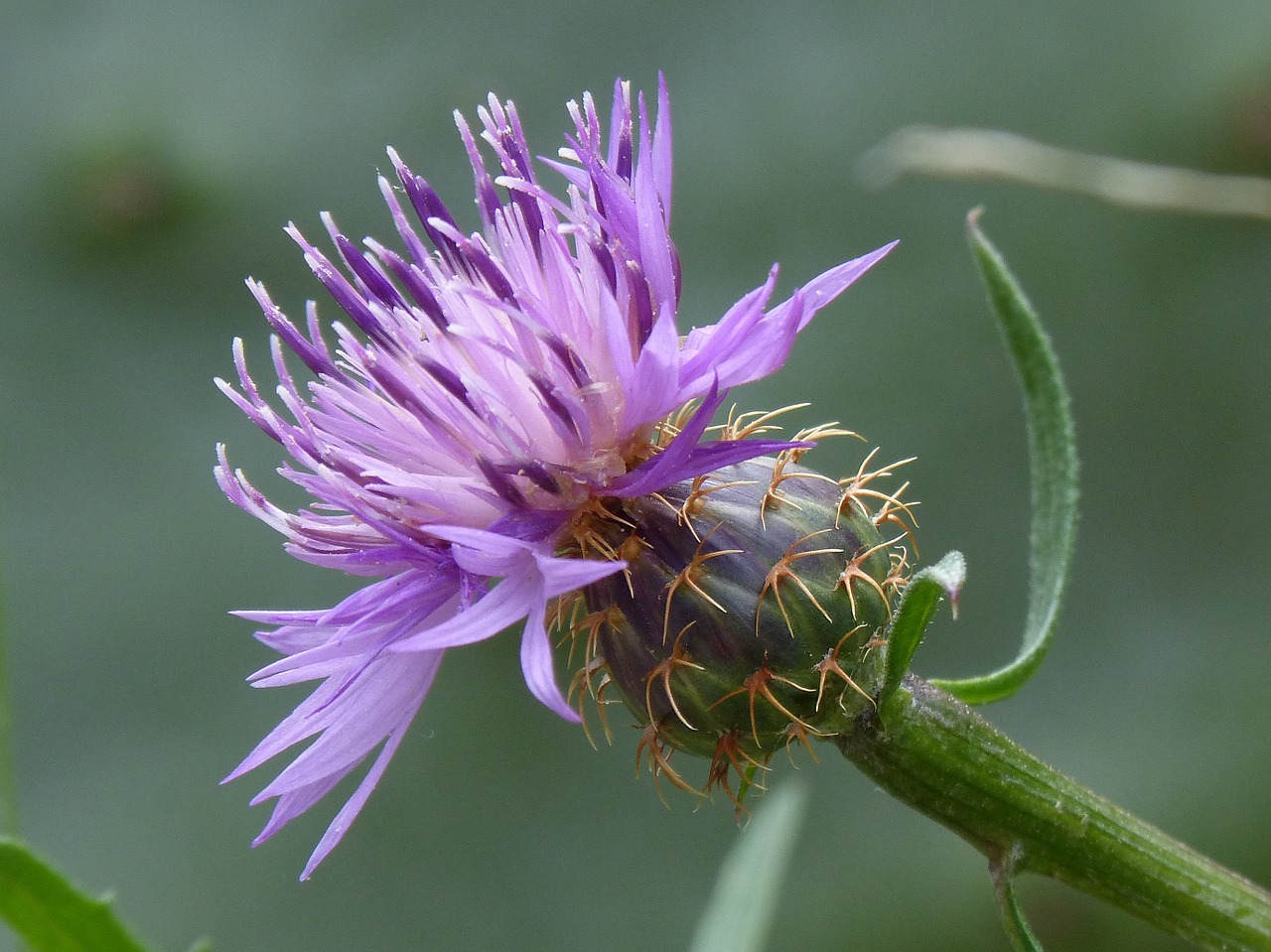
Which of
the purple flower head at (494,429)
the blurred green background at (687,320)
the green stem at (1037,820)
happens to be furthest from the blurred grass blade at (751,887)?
the blurred green background at (687,320)

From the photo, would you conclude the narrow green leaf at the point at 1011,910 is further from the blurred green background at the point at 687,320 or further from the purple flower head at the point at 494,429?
the blurred green background at the point at 687,320

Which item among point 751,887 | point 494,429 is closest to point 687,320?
point 751,887

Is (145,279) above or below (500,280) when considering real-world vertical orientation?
above

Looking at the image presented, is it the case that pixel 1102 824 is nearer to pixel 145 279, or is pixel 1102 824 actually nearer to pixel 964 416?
pixel 964 416

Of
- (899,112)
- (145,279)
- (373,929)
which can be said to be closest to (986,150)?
(899,112)

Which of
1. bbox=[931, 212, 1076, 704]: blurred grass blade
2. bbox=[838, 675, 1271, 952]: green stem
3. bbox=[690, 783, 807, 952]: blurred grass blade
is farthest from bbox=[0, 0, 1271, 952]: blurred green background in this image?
bbox=[838, 675, 1271, 952]: green stem

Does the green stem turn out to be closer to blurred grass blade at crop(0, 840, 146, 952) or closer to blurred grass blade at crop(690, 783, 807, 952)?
blurred grass blade at crop(690, 783, 807, 952)
